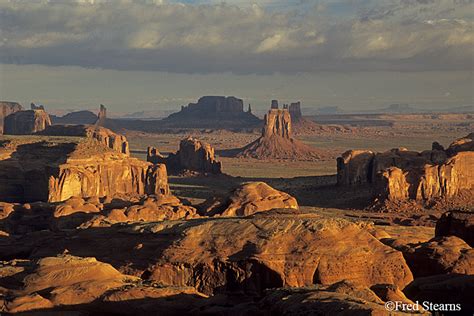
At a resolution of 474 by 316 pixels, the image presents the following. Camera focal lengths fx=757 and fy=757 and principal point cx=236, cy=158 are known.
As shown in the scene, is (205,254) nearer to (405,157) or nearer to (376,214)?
(376,214)

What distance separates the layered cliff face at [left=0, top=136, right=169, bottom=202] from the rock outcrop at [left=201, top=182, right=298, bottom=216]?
20.5 meters

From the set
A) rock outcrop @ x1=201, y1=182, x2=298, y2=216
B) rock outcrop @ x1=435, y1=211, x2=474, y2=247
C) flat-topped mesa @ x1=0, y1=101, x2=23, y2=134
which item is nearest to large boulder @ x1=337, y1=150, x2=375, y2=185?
rock outcrop @ x1=201, y1=182, x2=298, y2=216

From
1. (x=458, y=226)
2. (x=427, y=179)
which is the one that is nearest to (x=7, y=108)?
(x=427, y=179)

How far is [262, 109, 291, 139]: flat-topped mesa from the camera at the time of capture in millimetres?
177375

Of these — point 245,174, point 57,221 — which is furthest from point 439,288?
point 245,174

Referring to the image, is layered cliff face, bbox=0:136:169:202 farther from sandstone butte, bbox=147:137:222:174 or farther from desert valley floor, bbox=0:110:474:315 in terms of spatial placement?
sandstone butte, bbox=147:137:222:174

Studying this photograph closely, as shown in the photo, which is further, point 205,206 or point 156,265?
point 205,206

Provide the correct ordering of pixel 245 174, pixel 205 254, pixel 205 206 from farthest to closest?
pixel 245 174, pixel 205 206, pixel 205 254

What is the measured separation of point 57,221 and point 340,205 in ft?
135

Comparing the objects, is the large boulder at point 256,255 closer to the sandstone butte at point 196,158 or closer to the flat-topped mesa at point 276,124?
the sandstone butte at point 196,158

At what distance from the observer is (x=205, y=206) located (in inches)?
2371

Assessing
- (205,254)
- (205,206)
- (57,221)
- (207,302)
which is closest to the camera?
(207,302)

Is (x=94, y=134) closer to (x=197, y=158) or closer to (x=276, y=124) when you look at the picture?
(x=197, y=158)

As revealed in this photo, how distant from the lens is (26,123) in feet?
488
